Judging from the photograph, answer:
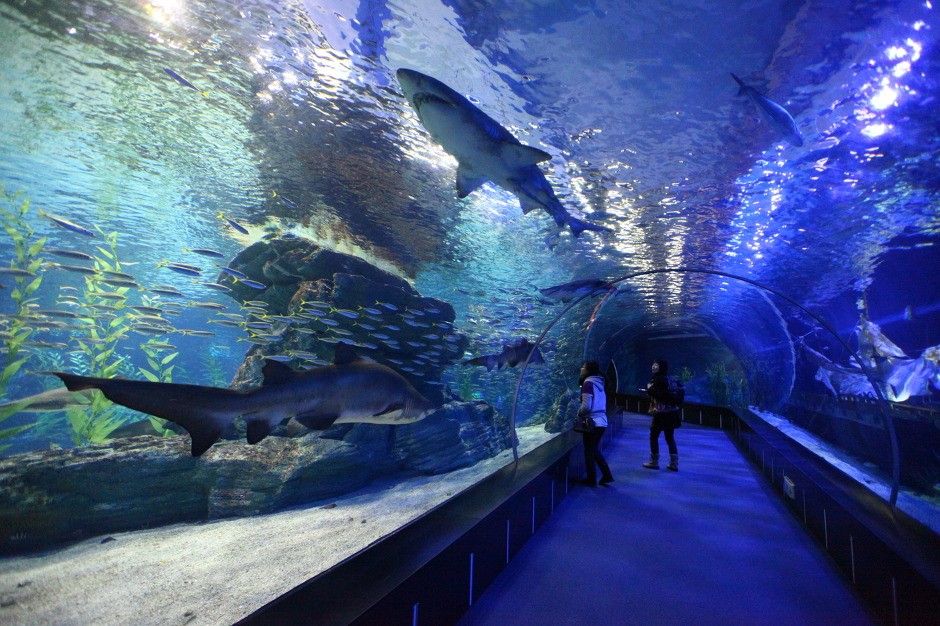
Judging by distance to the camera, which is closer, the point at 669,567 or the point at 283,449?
the point at 669,567

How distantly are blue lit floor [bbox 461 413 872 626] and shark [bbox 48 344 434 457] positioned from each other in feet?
6.62

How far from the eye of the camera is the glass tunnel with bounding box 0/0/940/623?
4527 millimetres

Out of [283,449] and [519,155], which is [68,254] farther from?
[519,155]

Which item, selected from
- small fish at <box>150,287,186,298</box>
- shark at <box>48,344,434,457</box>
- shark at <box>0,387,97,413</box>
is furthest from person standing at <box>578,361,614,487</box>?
shark at <box>0,387,97,413</box>

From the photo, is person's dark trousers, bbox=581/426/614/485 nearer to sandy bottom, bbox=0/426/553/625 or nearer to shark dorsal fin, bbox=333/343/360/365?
sandy bottom, bbox=0/426/553/625

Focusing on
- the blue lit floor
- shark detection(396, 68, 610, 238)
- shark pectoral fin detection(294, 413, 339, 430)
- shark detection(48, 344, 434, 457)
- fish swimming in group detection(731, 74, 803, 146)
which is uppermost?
fish swimming in group detection(731, 74, 803, 146)

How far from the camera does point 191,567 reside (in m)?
4.11

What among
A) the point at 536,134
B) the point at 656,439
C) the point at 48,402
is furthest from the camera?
the point at 656,439

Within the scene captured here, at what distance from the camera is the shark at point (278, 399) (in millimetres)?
2309

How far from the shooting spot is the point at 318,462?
7.08m

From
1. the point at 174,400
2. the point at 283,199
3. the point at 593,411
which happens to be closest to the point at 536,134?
the point at 593,411

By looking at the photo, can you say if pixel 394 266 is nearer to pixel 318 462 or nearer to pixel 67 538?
pixel 318 462

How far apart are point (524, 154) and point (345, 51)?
3.16m

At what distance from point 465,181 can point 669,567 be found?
5.86 m
